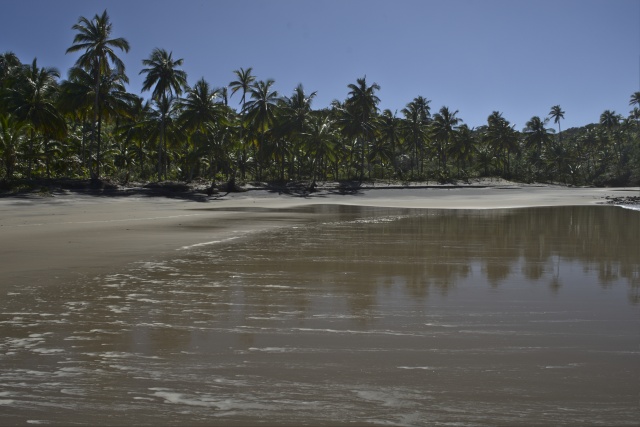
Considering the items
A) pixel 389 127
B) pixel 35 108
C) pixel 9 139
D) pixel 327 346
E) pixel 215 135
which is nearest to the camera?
pixel 327 346

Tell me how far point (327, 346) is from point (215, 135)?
1758 inches

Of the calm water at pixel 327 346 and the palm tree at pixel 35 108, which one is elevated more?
the palm tree at pixel 35 108

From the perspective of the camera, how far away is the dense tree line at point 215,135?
42.0 m

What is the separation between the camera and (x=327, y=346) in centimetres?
506

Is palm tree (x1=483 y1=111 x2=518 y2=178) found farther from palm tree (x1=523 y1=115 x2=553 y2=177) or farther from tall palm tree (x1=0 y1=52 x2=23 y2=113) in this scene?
tall palm tree (x1=0 y1=52 x2=23 y2=113)

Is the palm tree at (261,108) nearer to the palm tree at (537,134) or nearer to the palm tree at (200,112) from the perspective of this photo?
the palm tree at (200,112)

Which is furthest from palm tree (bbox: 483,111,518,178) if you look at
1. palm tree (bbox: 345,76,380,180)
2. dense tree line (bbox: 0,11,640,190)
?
palm tree (bbox: 345,76,380,180)

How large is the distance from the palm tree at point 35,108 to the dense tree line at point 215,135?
0.29 feet

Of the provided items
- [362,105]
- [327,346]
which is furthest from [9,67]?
[327,346]

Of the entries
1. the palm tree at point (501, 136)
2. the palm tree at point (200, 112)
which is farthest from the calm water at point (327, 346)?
the palm tree at point (501, 136)

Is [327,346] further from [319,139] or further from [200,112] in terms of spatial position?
[319,139]

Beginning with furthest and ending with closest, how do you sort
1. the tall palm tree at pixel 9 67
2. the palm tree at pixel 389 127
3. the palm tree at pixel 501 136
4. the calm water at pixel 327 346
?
the palm tree at pixel 501 136
the palm tree at pixel 389 127
the tall palm tree at pixel 9 67
the calm water at pixel 327 346

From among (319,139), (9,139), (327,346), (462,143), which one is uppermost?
(462,143)

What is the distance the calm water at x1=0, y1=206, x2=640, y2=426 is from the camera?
12.1ft
